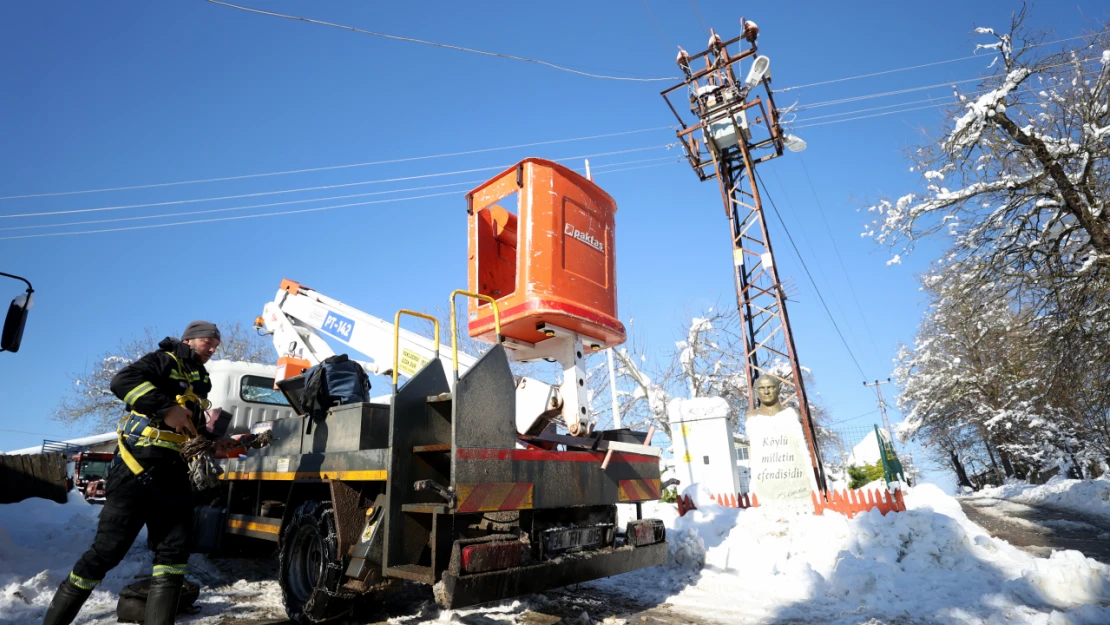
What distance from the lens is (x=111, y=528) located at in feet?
12.7

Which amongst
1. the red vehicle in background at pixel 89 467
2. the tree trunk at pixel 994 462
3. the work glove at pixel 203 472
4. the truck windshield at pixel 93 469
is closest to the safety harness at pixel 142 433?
the work glove at pixel 203 472

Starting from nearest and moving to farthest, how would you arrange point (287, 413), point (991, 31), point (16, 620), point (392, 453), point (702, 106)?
point (392, 453) < point (16, 620) < point (287, 413) < point (991, 31) < point (702, 106)

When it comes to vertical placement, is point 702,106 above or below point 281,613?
above

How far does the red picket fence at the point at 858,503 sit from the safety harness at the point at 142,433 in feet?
23.6

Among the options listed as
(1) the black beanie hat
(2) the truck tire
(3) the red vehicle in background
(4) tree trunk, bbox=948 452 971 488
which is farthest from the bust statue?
(4) tree trunk, bbox=948 452 971 488

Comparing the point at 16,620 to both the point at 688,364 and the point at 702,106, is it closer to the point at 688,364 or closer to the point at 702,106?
the point at 702,106

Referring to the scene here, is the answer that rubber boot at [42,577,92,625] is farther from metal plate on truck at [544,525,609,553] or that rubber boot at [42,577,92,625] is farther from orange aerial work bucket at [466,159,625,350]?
orange aerial work bucket at [466,159,625,350]

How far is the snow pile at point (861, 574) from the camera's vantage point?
485cm

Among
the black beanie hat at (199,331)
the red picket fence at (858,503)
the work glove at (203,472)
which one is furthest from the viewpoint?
the red picket fence at (858,503)

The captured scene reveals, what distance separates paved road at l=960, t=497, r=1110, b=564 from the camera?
745 cm

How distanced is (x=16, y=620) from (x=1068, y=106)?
47.9 feet

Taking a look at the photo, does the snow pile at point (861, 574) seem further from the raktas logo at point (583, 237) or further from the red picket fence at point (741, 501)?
the raktas logo at point (583, 237)

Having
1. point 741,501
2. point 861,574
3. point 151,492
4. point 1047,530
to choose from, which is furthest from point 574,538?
point 1047,530

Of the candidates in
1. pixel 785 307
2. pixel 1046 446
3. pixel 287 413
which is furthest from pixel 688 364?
pixel 287 413
